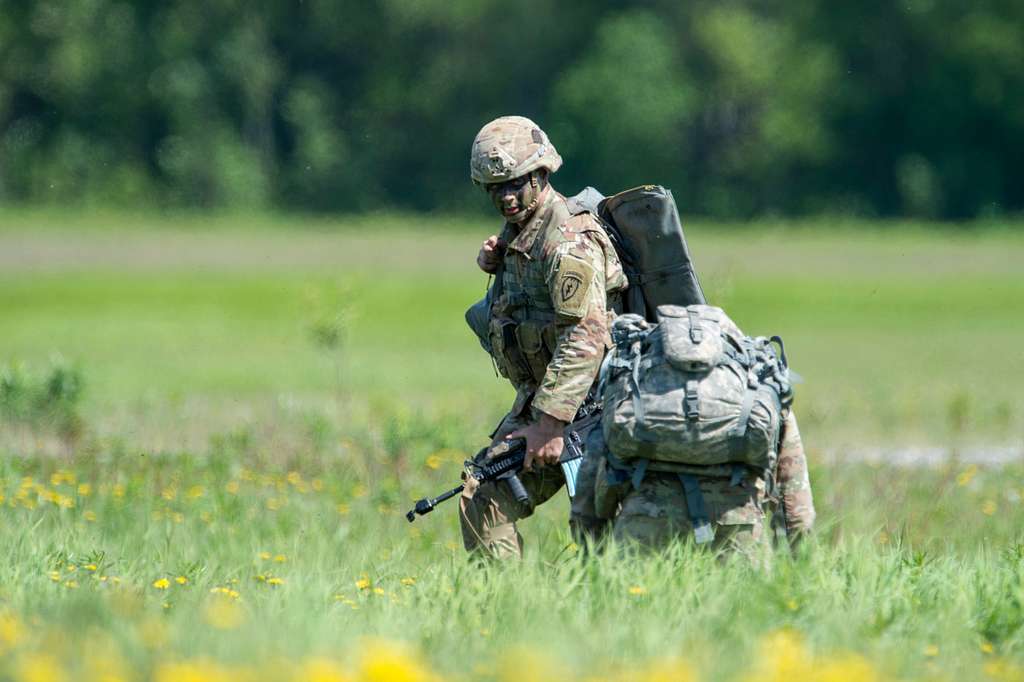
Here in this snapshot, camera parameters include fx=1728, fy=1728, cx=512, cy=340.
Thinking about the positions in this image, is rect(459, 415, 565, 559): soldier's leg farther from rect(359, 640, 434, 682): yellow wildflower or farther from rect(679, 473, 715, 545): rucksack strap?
rect(359, 640, 434, 682): yellow wildflower

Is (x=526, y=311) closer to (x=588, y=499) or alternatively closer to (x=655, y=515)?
(x=588, y=499)

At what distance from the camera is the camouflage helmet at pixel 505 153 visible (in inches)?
264

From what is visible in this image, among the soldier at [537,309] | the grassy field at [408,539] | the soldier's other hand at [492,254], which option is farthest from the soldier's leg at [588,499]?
the soldier's other hand at [492,254]

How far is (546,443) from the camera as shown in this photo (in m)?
6.74

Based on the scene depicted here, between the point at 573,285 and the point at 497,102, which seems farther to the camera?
the point at 497,102

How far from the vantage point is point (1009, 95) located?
52781 millimetres

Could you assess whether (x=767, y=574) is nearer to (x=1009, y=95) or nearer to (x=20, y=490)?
(x=20, y=490)

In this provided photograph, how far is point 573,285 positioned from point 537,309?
36 cm

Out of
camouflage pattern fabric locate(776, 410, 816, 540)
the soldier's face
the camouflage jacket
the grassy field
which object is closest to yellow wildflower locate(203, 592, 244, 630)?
the grassy field

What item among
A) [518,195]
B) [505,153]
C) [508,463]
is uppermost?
[505,153]

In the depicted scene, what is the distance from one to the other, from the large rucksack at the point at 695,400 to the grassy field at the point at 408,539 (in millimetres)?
407

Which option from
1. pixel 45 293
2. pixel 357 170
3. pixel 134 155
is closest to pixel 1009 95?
pixel 357 170

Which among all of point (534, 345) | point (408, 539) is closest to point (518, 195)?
point (534, 345)

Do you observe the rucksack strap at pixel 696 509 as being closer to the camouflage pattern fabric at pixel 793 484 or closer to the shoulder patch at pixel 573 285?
the camouflage pattern fabric at pixel 793 484
